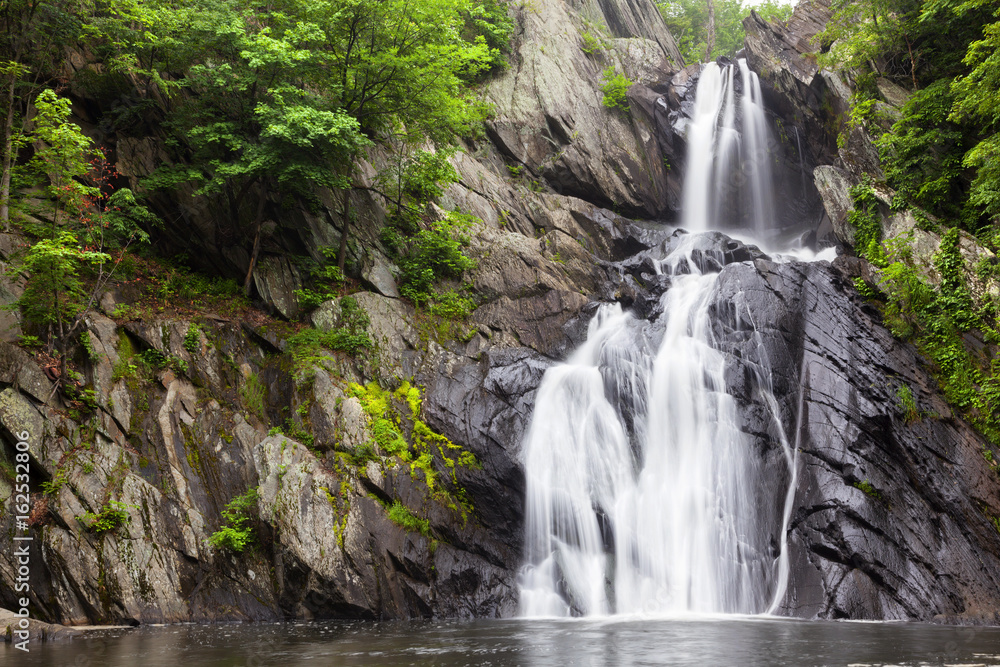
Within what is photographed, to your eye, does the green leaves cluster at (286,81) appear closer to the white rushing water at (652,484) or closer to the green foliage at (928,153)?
the white rushing water at (652,484)

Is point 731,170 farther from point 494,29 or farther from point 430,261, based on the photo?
point 430,261

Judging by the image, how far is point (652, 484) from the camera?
13.0 m

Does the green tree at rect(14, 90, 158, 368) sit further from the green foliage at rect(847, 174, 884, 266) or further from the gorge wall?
the green foliage at rect(847, 174, 884, 266)

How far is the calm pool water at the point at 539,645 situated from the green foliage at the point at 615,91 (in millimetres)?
20236

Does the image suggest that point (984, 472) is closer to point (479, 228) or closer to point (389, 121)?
point (479, 228)

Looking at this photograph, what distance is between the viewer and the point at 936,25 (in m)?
16.7

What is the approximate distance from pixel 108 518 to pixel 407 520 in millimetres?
5212

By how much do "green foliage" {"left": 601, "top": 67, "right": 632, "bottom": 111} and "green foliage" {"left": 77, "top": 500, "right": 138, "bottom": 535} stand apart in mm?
21675

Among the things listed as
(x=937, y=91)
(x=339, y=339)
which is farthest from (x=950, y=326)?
(x=339, y=339)

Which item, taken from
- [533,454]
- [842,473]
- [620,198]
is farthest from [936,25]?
[533,454]

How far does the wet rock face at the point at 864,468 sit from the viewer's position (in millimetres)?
10516

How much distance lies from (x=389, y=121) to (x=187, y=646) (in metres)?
13.3

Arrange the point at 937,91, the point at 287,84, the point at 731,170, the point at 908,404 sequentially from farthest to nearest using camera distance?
the point at 731,170
the point at 937,91
the point at 287,84
the point at 908,404

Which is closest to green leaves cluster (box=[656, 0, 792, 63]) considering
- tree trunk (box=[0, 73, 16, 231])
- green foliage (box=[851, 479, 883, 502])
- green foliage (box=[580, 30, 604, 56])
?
green foliage (box=[580, 30, 604, 56])
